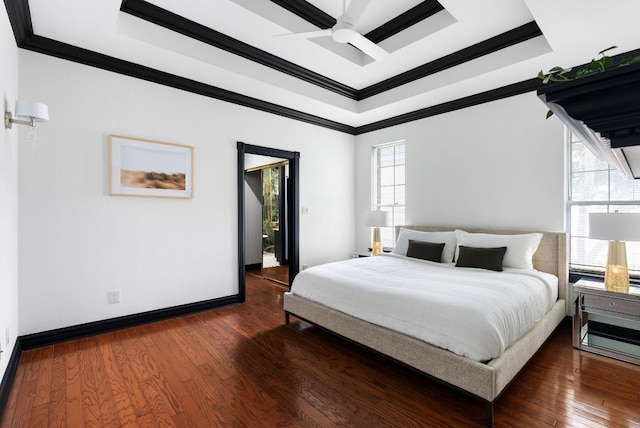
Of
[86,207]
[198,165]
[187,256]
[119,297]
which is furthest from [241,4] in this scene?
[119,297]

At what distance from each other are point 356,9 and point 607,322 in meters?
3.43

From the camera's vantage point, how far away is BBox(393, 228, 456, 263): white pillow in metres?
3.94

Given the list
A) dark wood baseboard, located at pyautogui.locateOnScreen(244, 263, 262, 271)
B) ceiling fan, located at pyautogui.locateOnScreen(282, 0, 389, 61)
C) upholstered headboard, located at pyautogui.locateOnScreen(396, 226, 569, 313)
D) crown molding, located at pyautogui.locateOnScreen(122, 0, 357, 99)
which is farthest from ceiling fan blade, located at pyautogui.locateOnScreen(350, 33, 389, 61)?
dark wood baseboard, located at pyautogui.locateOnScreen(244, 263, 262, 271)

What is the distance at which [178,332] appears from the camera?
10.7ft

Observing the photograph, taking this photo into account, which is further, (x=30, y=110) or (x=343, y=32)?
(x=343, y=32)

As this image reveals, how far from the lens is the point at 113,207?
10.8 ft

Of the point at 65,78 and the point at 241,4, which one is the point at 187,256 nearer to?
the point at 65,78

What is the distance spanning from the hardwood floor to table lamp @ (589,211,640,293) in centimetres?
68

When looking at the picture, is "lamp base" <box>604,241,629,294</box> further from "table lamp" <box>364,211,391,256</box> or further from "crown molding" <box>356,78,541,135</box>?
"table lamp" <box>364,211,391,256</box>

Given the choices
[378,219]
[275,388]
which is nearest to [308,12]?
[378,219]

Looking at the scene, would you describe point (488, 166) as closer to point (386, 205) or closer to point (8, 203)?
point (386, 205)

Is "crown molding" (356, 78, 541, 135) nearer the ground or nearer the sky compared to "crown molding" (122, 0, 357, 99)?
nearer the ground

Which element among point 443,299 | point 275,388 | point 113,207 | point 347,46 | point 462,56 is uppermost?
point 347,46

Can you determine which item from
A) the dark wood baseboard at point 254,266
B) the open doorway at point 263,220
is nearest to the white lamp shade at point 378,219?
the open doorway at point 263,220
